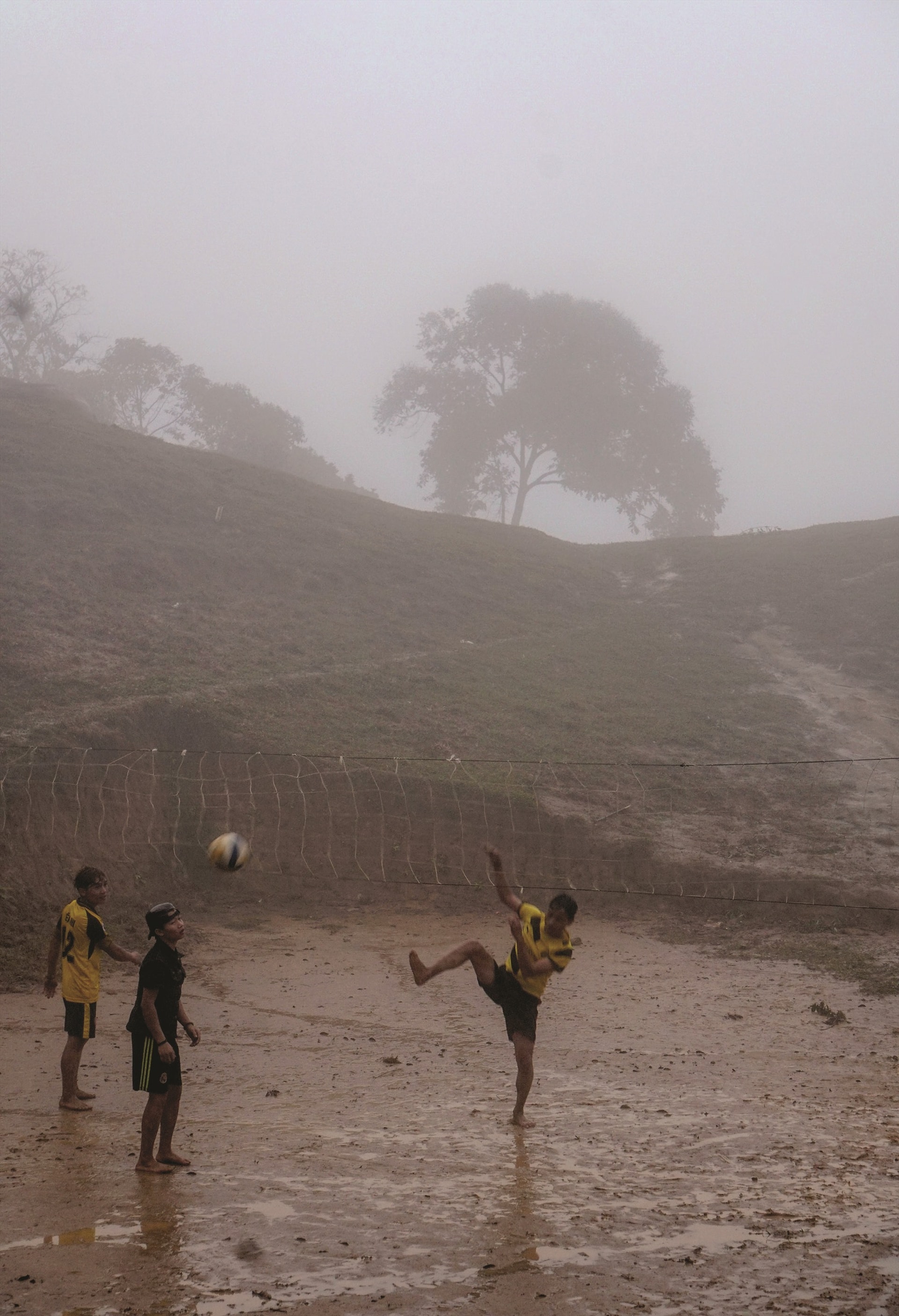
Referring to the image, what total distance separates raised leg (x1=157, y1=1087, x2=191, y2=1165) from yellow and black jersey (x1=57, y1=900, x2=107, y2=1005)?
4.74 ft

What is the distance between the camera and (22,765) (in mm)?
15711

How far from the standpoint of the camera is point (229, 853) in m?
9.12

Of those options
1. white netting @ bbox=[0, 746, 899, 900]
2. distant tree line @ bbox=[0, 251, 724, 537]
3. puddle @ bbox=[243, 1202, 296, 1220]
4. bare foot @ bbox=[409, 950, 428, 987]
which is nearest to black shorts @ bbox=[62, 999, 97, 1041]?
bare foot @ bbox=[409, 950, 428, 987]

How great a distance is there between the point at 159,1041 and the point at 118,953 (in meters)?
1.04

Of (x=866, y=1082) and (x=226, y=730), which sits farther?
(x=226, y=730)

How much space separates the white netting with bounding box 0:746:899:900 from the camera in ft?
51.1

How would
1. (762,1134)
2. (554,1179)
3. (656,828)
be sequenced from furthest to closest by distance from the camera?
1. (656,828)
2. (762,1134)
3. (554,1179)

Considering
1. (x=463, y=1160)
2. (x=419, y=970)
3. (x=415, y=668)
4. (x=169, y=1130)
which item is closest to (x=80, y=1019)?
(x=169, y=1130)

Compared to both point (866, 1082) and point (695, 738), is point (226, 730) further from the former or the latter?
point (866, 1082)

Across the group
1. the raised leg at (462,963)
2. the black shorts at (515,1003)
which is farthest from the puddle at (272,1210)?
the black shorts at (515,1003)

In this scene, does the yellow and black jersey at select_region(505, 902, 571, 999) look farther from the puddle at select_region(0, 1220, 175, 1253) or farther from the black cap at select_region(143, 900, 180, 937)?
the puddle at select_region(0, 1220, 175, 1253)

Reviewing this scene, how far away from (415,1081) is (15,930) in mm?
5760

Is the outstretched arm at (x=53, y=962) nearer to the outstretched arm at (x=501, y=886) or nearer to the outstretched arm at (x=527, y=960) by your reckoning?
the outstretched arm at (x=501, y=886)

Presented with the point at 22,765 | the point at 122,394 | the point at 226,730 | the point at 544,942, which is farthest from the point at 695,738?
the point at 122,394
